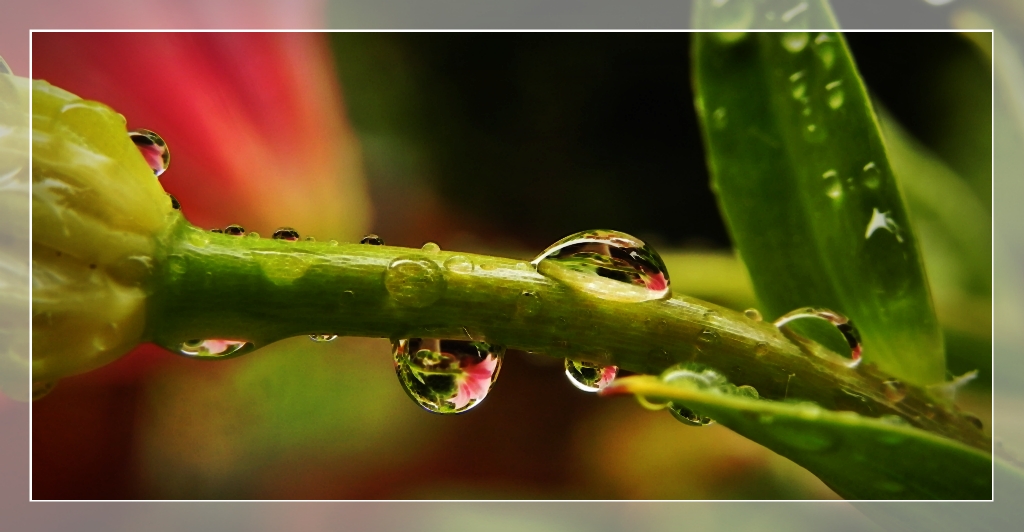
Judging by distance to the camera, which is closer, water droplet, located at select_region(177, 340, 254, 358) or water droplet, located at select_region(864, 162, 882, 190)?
water droplet, located at select_region(177, 340, 254, 358)

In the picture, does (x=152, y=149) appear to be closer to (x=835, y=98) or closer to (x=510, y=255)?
(x=835, y=98)

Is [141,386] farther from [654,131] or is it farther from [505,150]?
Answer: [654,131]

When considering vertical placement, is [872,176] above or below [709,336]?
above

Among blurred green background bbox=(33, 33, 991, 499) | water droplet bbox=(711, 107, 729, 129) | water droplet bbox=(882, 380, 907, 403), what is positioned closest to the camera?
water droplet bbox=(882, 380, 907, 403)

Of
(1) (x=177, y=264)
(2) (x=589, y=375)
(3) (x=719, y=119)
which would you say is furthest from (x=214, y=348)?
(3) (x=719, y=119)

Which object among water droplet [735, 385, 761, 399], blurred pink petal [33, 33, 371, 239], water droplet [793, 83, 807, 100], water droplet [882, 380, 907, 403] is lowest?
water droplet [735, 385, 761, 399]

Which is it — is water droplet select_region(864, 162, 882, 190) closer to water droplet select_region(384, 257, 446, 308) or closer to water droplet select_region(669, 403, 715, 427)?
water droplet select_region(669, 403, 715, 427)

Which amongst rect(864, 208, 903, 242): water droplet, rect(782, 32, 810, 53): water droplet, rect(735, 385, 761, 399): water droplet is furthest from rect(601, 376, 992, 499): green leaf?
rect(782, 32, 810, 53): water droplet
